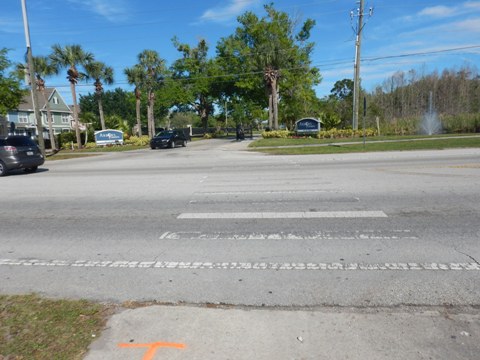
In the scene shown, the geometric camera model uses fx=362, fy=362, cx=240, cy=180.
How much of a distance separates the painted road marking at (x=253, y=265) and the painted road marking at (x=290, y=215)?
→ 7.02 feet

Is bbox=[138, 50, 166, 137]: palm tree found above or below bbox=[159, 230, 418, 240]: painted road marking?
above

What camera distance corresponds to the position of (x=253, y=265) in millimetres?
4422

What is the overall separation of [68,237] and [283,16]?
4620cm

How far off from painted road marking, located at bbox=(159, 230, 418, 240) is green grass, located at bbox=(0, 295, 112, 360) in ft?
7.26

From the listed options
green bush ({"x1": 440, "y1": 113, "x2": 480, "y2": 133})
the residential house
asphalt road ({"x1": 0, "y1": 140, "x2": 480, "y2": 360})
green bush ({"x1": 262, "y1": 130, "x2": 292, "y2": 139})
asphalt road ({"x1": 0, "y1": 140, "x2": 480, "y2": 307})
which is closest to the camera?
asphalt road ({"x1": 0, "y1": 140, "x2": 480, "y2": 360})

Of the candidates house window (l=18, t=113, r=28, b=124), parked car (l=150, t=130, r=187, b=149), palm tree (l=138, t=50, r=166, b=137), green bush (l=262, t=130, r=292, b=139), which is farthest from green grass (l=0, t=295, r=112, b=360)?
house window (l=18, t=113, r=28, b=124)

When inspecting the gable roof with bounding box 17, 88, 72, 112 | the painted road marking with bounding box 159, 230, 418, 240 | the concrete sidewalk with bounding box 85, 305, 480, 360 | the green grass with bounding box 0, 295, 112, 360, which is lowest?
the concrete sidewalk with bounding box 85, 305, 480, 360

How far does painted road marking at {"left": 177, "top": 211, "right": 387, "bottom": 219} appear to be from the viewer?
6457mm

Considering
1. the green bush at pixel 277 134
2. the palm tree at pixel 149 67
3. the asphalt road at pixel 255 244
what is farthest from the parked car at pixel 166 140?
the asphalt road at pixel 255 244

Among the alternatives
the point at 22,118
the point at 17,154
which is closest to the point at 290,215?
the point at 17,154

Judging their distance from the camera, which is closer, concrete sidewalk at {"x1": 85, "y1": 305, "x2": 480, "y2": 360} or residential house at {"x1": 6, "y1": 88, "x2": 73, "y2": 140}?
concrete sidewalk at {"x1": 85, "y1": 305, "x2": 480, "y2": 360}

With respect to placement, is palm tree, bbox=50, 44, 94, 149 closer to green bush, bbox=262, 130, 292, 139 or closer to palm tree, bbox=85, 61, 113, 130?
palm tree, bbox=85, 61, 113, 130

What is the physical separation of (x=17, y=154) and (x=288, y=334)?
51.7 ft

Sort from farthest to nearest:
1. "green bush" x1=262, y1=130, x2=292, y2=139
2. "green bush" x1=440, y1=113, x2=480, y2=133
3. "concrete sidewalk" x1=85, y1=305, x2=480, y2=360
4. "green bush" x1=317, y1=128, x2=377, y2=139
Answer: "green bush" x1=262, y1=130, x2=292, y2=139 → "green bush" x1=317, y1=128, x2=377, y2=139 → "green bush" x1=440, y1=113, x2=480, y2=133 → "concrete sidewalk" x1=85, y1=305, x2=480, y2=360
